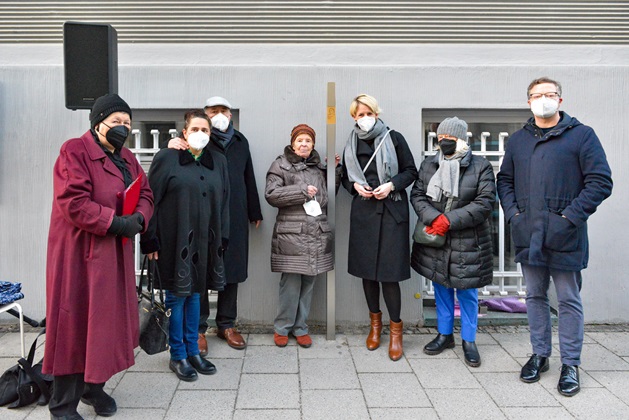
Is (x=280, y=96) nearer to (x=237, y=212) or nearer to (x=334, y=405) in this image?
(x=237, y=212)

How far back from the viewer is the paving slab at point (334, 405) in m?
3.31

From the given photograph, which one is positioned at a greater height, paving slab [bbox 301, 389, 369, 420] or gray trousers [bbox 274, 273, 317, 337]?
gray trousers [bbox 274, 273, 317, 337]

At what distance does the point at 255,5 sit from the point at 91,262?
293cm

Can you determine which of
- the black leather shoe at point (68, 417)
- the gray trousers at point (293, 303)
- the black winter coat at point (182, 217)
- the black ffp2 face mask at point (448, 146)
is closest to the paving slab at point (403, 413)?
→ the gray trousers at point (293, 303)

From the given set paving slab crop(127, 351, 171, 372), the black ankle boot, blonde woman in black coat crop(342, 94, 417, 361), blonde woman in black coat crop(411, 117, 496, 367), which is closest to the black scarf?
blonde woman in black coat crop(342, 94, 417, 361)

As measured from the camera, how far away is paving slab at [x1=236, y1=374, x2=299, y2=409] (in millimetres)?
3469

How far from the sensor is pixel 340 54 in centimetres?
498

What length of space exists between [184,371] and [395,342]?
1674 mm

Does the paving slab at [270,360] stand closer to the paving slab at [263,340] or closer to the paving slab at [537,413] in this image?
the paving slab at [263,340]

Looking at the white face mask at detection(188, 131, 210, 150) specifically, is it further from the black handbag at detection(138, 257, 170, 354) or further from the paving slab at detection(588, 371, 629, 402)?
the paving slab at detection(588, 371, 629, 402)

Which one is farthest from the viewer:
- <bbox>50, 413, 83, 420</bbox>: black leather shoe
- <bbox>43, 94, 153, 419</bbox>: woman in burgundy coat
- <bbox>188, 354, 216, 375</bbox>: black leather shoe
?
<bbox>188, 354, 216, 375</bbox>: black leather shoe

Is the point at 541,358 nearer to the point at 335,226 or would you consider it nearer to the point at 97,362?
the point at 335,226

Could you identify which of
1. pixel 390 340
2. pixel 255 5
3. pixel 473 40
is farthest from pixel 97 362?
pixel 473 40

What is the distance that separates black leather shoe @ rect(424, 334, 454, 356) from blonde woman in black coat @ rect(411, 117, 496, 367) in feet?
0.79
